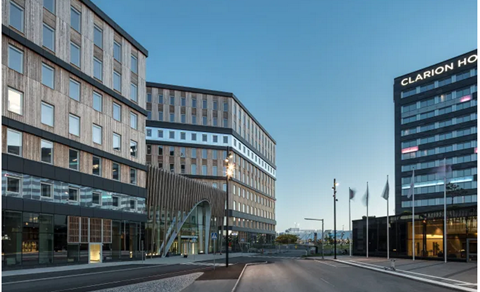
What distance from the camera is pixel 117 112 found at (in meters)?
52.9

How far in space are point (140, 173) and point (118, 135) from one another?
247 inches

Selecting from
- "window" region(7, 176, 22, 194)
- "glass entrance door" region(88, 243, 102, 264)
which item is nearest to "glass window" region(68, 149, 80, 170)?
"window" region(7, 176, 22, 194)

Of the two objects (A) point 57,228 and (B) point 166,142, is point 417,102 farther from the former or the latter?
(A) point 57,228

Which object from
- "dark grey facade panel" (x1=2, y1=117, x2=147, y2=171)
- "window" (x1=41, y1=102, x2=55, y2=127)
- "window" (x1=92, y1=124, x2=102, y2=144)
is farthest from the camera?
"window" (x1=92, y1=124, x2=102, y2=144)

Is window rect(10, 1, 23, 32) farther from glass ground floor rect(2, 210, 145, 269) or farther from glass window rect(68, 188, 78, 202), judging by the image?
glass window rect(68, 188, 78, 202)

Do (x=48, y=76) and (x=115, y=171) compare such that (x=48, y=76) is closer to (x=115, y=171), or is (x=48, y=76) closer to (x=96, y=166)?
(x=96, y=166)

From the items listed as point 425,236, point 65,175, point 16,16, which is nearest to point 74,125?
point 65,175

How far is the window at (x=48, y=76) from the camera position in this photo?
4082 cm

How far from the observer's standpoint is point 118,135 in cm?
5275

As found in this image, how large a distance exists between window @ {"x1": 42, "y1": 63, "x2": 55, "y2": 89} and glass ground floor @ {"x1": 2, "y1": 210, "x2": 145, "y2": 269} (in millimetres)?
10539

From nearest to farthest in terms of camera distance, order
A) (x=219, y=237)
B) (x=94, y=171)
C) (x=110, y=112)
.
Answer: (x=94, y=171)
(x=110, y=112)
(x=219, y=237)

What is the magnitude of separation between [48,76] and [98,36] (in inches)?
394

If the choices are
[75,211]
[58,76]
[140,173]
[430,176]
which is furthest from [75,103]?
[430,176]

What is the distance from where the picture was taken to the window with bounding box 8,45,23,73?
121ft
